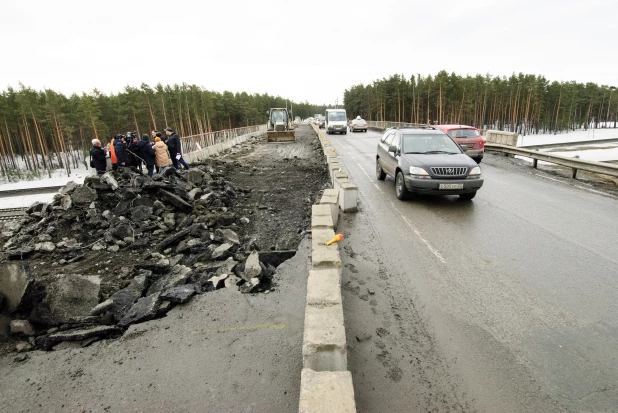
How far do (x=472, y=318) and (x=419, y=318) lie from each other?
60cm

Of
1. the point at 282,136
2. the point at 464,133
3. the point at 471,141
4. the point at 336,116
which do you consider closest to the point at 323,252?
the point at 471,141

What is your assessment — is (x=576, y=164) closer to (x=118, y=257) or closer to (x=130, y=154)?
(x=118, y=257)

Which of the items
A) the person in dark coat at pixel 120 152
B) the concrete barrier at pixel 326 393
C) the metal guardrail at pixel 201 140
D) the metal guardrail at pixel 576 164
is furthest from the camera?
the metal guardrail at pixel 201 140

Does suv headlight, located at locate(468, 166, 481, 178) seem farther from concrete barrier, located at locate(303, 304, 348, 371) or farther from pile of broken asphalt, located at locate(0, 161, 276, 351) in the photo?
concrete barrier, located at locate(303, 304, 348, 371)

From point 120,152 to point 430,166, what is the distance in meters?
10.4

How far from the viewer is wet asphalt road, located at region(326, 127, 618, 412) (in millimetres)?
2596

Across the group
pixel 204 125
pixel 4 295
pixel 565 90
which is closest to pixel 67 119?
pixel 204 125

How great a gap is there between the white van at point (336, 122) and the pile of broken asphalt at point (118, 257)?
2817cm

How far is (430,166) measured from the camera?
7707mm

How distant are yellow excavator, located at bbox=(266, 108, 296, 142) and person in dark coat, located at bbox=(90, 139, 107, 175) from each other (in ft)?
62.7

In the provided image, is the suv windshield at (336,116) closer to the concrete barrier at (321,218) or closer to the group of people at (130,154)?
the group of people at (130,154)

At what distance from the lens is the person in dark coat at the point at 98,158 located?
33.4ft

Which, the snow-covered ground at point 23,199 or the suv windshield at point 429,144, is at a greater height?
the suv windshield at point 429,144

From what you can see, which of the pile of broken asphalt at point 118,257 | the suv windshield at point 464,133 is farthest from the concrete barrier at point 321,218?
the suv windshield at point 464,133
